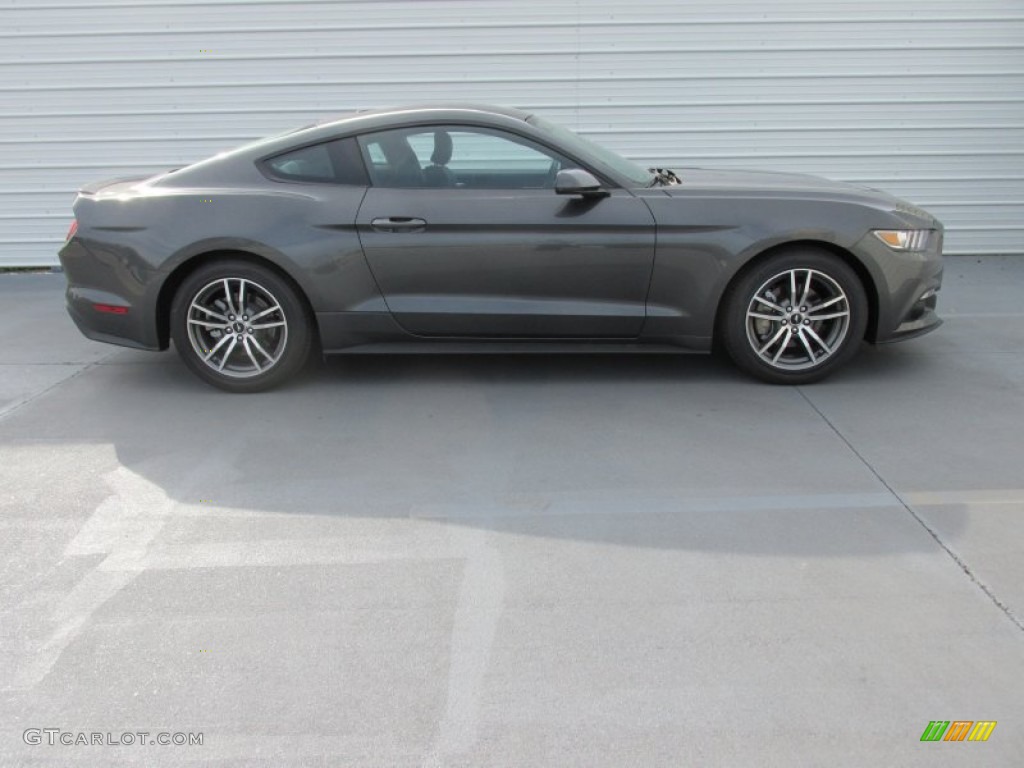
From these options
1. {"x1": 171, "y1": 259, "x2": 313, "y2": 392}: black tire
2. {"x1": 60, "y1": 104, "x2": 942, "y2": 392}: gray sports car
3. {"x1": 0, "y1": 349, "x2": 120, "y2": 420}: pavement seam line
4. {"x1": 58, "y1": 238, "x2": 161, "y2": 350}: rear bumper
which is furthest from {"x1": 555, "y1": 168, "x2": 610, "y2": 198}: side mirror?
{"x1": 0, "y1": 349, "x2": 120, "y2": 420}: pavement seam line

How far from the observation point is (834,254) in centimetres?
520

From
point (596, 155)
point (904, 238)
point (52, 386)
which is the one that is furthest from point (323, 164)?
point (904, 238)

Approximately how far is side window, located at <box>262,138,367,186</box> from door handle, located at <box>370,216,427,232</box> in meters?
0.27

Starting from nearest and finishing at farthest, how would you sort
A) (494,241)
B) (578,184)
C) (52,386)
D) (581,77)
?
(578,184), (494,241), (52,386), (581,77)

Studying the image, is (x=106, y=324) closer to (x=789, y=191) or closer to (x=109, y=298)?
(x=109, y=298)

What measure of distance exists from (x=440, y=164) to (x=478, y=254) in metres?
→ 0.54

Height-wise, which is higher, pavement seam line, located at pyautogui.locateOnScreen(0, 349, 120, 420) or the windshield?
the windshield

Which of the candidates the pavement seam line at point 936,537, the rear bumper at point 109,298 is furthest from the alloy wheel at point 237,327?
the pavement seam line at point 936,537

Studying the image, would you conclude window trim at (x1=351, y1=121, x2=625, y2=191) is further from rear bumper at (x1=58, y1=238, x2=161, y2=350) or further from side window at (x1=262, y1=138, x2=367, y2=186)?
rear bumper at (x1=58, y1=238, x2=161, y2=350)

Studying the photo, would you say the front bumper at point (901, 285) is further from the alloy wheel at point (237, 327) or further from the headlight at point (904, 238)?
the alloy wheel at point (237, 327)

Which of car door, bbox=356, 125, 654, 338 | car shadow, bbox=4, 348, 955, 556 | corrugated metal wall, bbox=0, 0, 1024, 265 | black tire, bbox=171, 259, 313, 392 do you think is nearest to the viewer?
car shadow, bbox=4, 348, 955, 556

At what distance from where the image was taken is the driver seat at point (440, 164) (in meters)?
5.18

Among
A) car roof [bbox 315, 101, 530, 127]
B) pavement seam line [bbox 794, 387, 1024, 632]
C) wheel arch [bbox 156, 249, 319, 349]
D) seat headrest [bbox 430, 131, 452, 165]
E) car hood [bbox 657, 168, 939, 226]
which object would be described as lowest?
pavement seam line [bbox 794, 387, 1024, 632]

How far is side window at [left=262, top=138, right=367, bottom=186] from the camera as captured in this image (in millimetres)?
Answer: 5207
